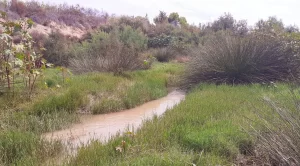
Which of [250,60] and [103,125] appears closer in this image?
[103,125]

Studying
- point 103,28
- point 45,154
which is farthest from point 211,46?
point 103,28

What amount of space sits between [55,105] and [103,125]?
123 centimetres

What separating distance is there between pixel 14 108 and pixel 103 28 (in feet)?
54.2

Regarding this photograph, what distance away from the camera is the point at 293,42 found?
944 cm

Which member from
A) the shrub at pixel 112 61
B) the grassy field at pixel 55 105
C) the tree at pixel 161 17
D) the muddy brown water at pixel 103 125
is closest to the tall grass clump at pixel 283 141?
the muddy brown water at pixel 103 125

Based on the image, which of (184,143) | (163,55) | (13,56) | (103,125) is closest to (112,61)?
(13,56)

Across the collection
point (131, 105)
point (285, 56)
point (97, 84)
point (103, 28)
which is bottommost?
point (131, 105)

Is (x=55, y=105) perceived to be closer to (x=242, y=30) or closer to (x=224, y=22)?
(x=242, y=30)

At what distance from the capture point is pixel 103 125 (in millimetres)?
6094

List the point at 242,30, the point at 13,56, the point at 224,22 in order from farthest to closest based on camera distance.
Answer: the point at 224,22, the point at 242,30, the point at 13,56

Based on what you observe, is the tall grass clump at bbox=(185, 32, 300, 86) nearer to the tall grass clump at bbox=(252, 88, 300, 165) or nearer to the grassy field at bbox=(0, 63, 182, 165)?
the grassy field at bbox=(0, 63, 182, 165)

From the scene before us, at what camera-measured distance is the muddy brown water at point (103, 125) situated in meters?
4.93

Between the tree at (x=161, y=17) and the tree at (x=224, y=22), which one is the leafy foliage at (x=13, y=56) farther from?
the tree at (x=161, y=17)

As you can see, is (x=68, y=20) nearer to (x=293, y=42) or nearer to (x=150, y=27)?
(x=150, y=27)
